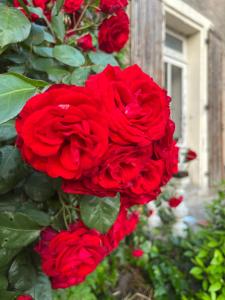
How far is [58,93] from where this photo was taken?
50cm

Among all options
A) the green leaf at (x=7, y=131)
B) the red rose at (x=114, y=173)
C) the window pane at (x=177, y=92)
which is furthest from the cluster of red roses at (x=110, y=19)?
the window pane at (x=177, y=92)

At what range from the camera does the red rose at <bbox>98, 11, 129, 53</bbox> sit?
978 mm

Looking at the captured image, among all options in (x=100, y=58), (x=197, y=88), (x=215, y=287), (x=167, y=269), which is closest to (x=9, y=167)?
(x=100, y=58)

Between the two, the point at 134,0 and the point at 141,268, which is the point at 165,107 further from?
the point at 134,0

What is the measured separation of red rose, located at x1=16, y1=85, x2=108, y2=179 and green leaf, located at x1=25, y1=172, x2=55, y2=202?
10.9 inches

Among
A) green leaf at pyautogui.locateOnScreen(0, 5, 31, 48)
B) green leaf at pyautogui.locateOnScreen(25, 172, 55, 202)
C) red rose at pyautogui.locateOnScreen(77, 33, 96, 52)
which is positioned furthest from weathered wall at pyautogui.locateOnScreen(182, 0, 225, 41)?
green leaf at pyautogui.locateOnScreen(25, 172, 55, 202)

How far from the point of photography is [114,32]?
0.99 m

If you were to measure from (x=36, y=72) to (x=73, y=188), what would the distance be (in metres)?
0.59

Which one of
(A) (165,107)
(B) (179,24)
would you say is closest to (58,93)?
(A) (165,107)

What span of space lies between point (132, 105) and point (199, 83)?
177 inches

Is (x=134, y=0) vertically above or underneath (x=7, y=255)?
above

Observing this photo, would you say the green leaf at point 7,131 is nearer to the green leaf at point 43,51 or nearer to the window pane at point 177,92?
the green leaf at point 43,51

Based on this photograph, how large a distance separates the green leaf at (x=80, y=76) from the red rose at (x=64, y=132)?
41 cm

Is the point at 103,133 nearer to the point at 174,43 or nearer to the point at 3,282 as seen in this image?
the point at 3,282
